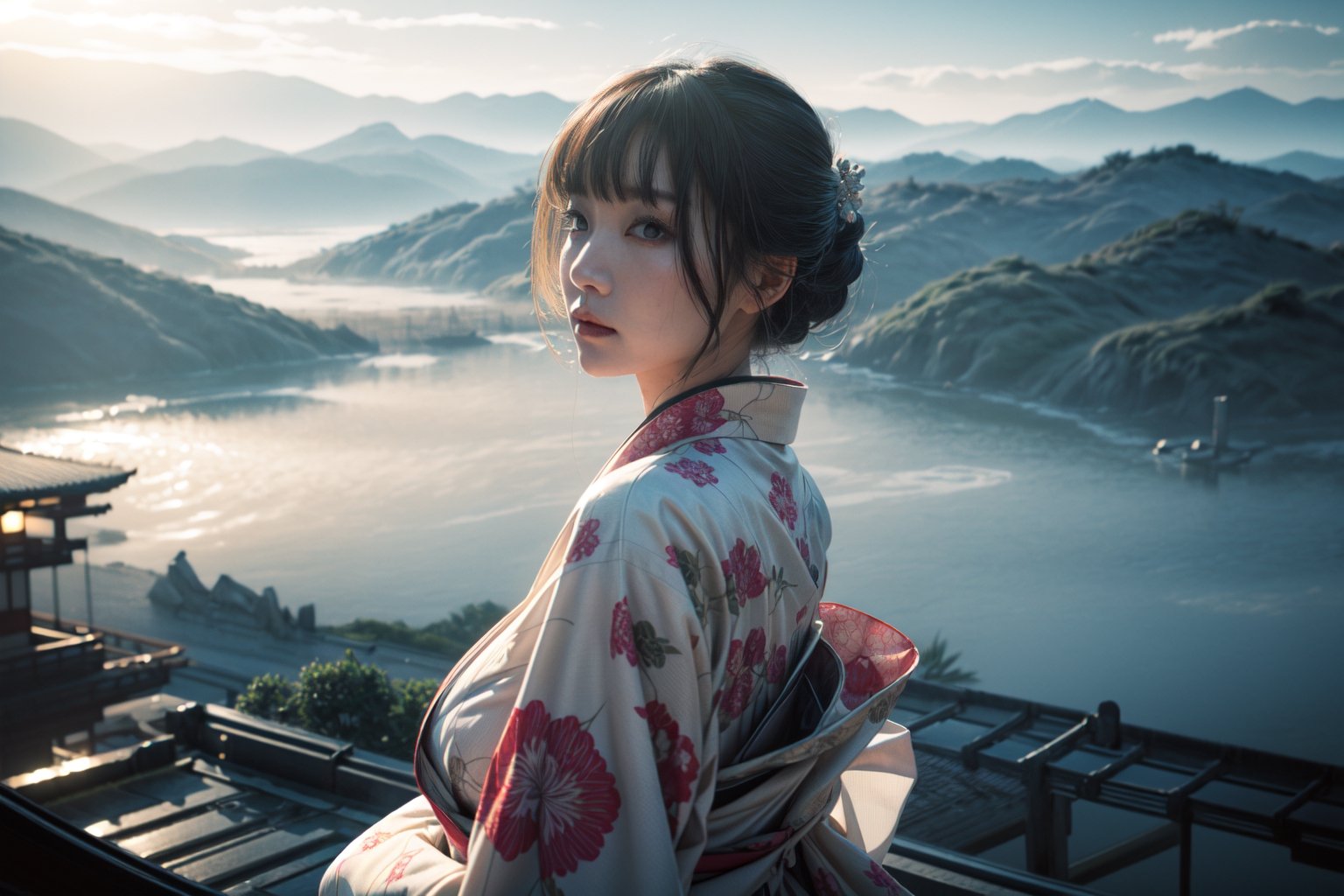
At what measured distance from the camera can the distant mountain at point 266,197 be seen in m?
10.3

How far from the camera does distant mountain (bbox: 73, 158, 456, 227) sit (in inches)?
406

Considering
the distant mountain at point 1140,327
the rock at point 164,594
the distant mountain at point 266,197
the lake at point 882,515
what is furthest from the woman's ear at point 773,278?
the distant mountain at point 266,197

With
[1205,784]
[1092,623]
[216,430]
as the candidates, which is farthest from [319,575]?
[1205,784]

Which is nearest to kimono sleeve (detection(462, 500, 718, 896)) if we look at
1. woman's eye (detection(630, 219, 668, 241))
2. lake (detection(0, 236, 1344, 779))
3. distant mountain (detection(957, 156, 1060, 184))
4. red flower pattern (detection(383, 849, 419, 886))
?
red flower pattern (detection(383, 849, 419, 886))

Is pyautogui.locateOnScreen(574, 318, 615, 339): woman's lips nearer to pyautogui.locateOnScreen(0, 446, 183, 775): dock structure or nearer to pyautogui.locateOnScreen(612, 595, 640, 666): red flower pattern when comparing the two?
pyautogui.locateOnScreen(612, 595, 640, 666): red flower pattern

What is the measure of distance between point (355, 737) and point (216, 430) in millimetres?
5498

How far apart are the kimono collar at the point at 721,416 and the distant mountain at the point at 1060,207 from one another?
10148 millimetres

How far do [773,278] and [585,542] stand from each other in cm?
32

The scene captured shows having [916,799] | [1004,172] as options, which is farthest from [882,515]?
[1004,172]

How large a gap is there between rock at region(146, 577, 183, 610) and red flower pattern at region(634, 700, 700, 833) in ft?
30.4

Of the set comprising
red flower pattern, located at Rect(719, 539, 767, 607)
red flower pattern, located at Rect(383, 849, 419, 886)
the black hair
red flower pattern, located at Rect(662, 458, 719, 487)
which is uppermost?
the black hair

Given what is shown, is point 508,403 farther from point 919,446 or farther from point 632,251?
point 632,251

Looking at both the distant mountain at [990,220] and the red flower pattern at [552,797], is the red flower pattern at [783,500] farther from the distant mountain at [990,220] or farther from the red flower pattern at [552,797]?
the distant mountain at [990,220]

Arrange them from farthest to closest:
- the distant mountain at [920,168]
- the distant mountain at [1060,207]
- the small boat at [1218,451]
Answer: the distant mountain at [920,168], the distant mountain at [1060,207], the small boat at [1218,451]
